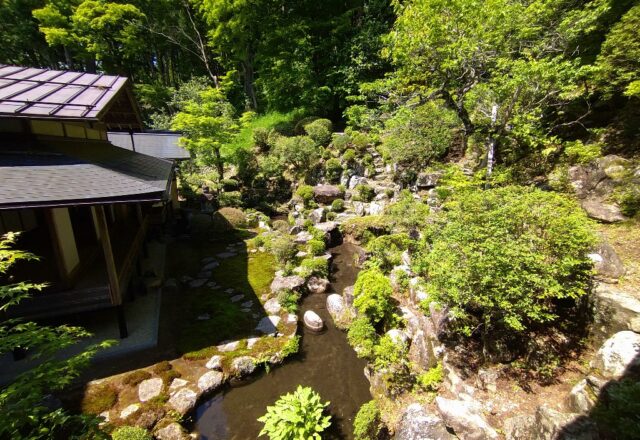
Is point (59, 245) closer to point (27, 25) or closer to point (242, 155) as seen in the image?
point (242, 155)

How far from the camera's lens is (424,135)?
1485cm

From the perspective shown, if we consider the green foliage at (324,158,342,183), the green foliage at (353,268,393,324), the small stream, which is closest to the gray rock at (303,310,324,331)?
the small stream

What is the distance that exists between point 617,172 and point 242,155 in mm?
19027

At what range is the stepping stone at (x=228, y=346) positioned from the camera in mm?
8094

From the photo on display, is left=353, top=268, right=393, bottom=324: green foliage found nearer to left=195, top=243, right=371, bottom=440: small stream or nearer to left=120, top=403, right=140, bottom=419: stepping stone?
left=195, top=243, right=371, bottom=440: small stream

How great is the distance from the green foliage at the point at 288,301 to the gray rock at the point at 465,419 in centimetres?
514

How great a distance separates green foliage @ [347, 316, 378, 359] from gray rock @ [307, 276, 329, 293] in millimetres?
3346

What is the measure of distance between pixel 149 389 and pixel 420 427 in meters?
5.85

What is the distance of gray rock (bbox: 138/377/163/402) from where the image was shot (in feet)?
21.5

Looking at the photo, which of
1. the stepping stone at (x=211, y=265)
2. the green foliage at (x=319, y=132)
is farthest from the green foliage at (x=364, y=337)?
the green foliage at (x=319, y=132)

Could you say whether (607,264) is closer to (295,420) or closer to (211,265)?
(295,420)

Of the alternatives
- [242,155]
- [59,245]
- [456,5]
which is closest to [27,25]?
[242,155]

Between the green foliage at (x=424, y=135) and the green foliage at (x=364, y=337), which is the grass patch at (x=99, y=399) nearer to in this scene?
the green foliage at (x=364, y=337)

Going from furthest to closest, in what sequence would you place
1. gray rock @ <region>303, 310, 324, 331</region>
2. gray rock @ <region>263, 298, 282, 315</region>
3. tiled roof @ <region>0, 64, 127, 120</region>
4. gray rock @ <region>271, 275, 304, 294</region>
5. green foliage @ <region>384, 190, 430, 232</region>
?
green foliage @ <region>384, 190, 430, 232</region>, gray rock @ <region>271, 275, 304, 294</region>, gray rock @ <region>263, 298, 282, 315</region>, gray rock @ <region>303, 310, 324, 331</region>, tiled roof @ <region>0, 64, 127, 120</region>
